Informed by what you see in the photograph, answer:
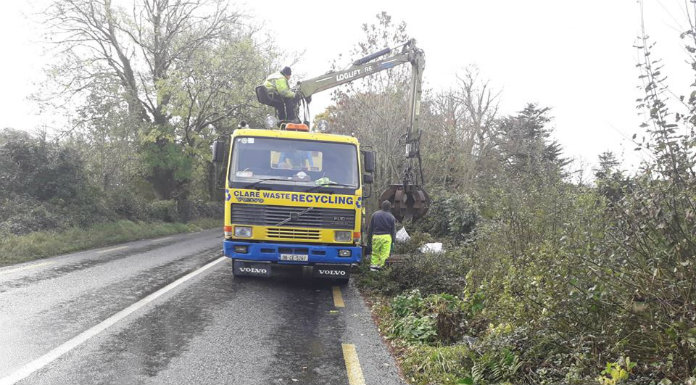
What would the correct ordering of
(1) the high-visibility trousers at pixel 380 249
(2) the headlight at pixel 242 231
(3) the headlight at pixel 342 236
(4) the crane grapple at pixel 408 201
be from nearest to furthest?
(2) the headlight at pixel 242 231, (3) the headlight at pixel 342 236, (1) the high-visibility trousers at pixel 380 249, (4) the crane grapple at pixel 408 201

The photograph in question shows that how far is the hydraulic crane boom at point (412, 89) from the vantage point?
12.6m

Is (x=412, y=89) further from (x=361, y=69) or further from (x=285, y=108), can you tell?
(x=285, y=108)

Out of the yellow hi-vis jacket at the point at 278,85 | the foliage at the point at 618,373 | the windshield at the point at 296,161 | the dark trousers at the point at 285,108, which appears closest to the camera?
the foliage at the point at 618,373

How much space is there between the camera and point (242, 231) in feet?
28.6

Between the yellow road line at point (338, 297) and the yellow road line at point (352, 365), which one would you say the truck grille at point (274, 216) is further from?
the yellow road line at point (352, 365)

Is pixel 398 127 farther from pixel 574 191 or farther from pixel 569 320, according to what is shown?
pixel 569 320

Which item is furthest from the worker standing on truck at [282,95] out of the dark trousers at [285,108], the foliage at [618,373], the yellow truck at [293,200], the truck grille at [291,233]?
the foliage at [618,373]

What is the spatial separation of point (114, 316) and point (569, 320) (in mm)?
5142

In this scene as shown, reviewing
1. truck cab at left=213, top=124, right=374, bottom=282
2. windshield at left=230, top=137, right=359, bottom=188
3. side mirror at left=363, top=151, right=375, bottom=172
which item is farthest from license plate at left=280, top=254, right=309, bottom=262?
side mirror at left=363, top=151, right=375, bottom=172

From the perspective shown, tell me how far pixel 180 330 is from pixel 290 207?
125 inches

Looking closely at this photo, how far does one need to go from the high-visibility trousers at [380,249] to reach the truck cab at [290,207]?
1.36 metres

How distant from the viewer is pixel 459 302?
6531 millimetres

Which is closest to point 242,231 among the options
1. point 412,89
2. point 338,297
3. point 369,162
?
point 338,297

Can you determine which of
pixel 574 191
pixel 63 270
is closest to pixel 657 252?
pixel 574 191
